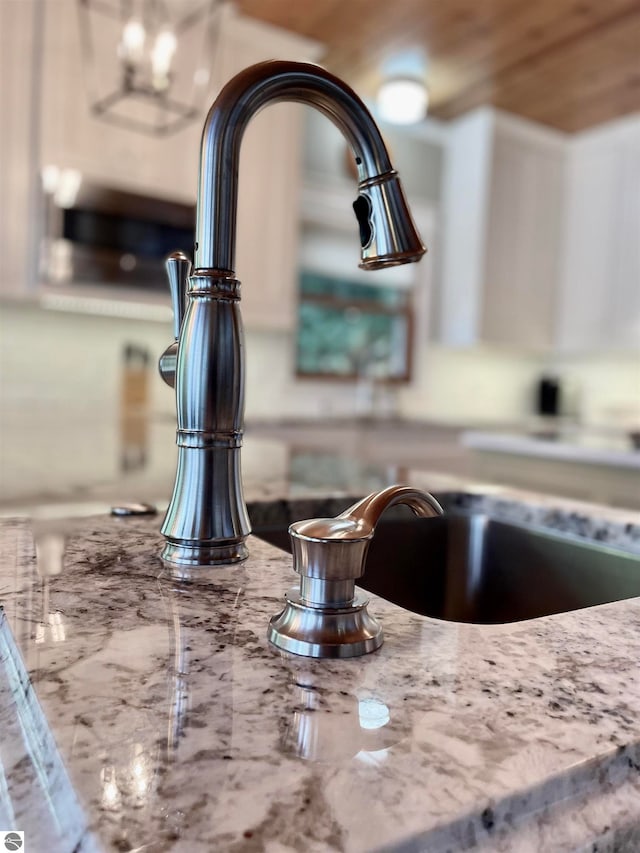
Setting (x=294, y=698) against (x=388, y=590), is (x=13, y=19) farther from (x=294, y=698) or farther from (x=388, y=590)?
(x=294, y=698)

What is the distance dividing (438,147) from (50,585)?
3.77m

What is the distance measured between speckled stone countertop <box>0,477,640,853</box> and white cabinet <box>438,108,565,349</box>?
333 centimetres

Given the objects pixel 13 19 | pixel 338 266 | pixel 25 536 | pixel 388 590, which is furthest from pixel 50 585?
pixel 338 266

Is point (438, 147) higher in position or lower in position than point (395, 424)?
higher

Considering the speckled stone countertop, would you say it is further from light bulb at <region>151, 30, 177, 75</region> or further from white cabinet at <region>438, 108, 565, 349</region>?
white cabinet at <region>438, 108, 565, 349</region>

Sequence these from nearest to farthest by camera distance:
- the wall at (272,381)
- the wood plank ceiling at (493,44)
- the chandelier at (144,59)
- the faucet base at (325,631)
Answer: the faucet base at (325,631) < the chandelier at (144,59) < the wood plank ceiling at (493,44) < the wall at (272,381)

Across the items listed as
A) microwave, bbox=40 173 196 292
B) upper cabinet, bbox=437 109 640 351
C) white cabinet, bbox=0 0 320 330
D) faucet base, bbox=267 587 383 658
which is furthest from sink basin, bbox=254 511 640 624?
upper cabinet, bbox=437 109 640 351

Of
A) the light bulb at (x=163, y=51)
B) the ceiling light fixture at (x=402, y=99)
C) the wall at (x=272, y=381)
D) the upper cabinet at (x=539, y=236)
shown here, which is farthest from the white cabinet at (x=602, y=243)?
the light bulb at (x=163, y=51)

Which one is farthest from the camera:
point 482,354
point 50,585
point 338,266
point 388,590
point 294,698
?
point 482,354

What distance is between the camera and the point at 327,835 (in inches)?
9.9

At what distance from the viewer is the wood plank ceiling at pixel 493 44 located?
2.56 meters

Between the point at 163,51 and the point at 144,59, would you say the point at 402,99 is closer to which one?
the point at 144,59

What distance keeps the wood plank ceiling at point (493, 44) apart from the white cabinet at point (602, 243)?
0.28m

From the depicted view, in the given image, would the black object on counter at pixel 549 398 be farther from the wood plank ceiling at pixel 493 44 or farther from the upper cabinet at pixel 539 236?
the wood plank ceiling at pixel 493 44
